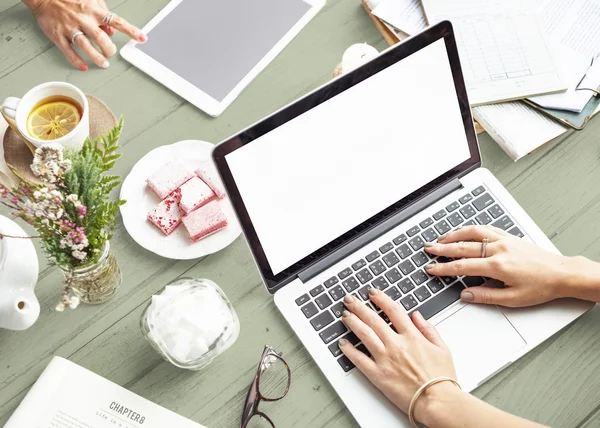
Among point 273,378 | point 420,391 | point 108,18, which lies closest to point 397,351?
point 420,391

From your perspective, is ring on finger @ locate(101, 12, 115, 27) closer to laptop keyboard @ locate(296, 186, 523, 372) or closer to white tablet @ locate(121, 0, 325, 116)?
white tablet @ locate(121, 0, 325, 116)

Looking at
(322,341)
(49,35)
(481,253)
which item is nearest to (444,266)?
(481,253)

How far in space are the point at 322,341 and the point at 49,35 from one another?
741mm

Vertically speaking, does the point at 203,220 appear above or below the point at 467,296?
above

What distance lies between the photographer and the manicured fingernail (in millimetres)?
913

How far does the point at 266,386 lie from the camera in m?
0.89

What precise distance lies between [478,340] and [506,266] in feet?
0.39

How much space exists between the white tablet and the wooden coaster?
11cm

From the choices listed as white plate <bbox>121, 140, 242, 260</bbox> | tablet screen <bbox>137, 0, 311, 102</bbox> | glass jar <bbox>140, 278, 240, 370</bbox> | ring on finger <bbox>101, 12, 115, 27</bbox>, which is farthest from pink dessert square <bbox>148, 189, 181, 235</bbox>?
ring on finger <bbox>101, 12, 115, 27</bbox>

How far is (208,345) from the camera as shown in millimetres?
832

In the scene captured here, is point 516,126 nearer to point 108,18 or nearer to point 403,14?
point 403,14

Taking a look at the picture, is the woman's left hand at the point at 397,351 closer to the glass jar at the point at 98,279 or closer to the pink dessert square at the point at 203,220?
the pink dessert square at the point at 203,220

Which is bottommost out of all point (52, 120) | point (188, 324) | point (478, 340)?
point (478, 340)

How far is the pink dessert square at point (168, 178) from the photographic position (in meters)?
0.97
